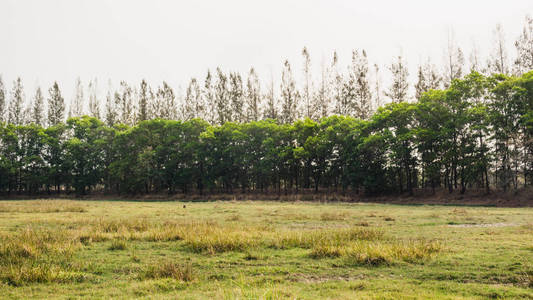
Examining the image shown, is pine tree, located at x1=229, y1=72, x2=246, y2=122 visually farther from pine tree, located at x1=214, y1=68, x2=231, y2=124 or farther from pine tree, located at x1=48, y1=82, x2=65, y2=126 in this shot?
pine tree, located at x1=48, y1=82, x2=65, y2=126

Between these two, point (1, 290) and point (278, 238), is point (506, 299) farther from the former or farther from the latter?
point (1, 290)

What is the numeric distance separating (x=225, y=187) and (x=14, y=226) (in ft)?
151

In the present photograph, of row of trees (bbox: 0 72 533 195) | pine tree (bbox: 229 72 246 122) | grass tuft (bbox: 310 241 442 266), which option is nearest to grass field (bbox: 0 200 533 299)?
grass tuft (bbox: 310 241 442 266)

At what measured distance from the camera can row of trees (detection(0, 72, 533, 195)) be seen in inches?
1513

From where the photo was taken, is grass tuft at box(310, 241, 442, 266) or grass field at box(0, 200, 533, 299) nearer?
grass field at box(0, 200, 533, 299)

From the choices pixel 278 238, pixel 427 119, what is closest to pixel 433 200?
pixel 427 119

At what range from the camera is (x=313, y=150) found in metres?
51.1

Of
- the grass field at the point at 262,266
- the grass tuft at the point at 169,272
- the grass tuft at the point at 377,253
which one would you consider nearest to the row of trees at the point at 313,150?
the grass field at the point at 262,266

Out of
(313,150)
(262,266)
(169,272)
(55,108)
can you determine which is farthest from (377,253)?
(55,108)

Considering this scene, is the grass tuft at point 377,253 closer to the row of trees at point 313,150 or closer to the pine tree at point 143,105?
the row of trees at point 313,150

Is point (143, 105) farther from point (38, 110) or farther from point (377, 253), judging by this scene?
point (377, 253)

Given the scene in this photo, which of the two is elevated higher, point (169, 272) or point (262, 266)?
point (169, 272)

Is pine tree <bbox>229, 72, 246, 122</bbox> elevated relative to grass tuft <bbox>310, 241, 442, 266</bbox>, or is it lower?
elevated

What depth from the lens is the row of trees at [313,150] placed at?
38438 millimetres
